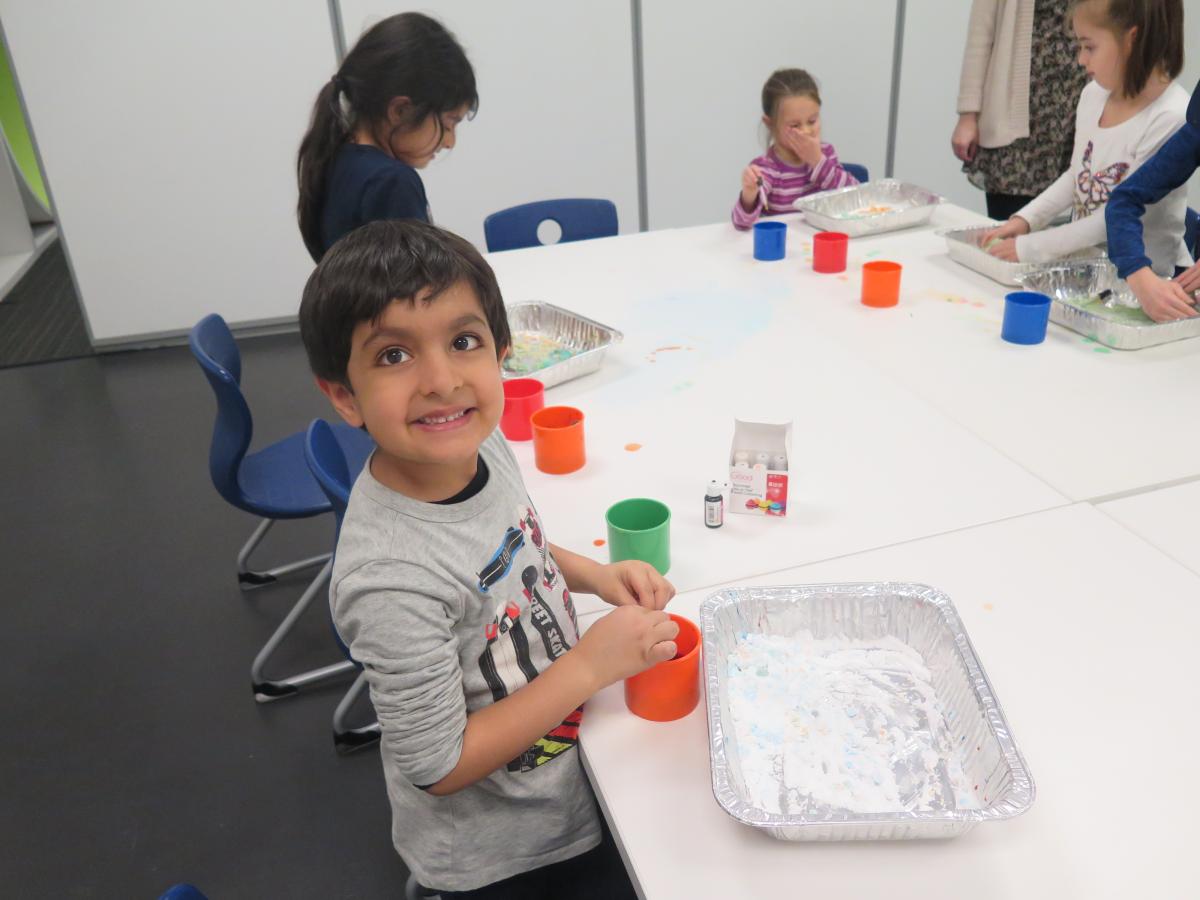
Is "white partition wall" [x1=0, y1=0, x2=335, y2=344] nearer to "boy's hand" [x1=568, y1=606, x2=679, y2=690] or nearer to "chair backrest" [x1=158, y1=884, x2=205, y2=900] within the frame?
"boy's hand" [x1=568, y1=606, x2=679, y2=690]

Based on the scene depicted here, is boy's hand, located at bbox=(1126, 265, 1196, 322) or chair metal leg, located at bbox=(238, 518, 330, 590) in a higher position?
boy's hand, located at bbox=(1126, 265, 1196, 322)

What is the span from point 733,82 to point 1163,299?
9.13 ft

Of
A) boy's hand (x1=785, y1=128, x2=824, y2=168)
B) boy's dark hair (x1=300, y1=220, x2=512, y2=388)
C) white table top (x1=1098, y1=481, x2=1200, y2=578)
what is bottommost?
white table top (x1=1098, y1=481, x2=1200, y2=578)

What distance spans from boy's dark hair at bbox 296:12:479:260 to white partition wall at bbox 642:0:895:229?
2293 millimetres

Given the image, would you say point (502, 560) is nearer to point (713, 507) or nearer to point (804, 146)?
point (713, 507)

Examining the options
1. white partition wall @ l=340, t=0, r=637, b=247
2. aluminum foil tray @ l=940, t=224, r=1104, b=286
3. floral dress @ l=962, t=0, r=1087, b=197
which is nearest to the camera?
aluminum foil tray @ l=940, t=224, r=1104, b=286

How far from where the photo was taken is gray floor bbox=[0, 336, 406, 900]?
178 centimetres

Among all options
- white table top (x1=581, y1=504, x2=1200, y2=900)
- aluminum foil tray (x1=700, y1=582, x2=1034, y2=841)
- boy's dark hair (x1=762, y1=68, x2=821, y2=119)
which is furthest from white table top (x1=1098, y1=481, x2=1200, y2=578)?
boy's dark hair (x1=762, y1=68, x2=821, y2=119)

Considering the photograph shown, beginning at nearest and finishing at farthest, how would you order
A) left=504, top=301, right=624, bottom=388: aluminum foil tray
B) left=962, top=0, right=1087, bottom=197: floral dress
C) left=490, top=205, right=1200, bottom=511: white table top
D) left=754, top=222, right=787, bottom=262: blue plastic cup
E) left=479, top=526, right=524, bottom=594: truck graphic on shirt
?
left=479, top=526, right=524, bottom=594: truck graphic on shirt, left=490, top=205, right=1200, bottom=511: white table top, left=504, top=301, right=624, bottom=388: aluminum foil tray, left=754, top=222, right=787, bottom=262: blue plastic cup, left=962, top=0, right=1087, bottom=197: floral dress

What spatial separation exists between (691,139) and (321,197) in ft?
8.39

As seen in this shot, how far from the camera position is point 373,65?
1931 mm

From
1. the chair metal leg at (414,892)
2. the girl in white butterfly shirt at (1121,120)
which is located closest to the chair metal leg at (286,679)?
the chair metal leg at (414,892)

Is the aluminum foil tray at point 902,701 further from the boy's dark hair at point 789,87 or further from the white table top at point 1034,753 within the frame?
the boy's dark hair at point 789,87

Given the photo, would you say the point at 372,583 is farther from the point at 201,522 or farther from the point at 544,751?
the point at 201,522
